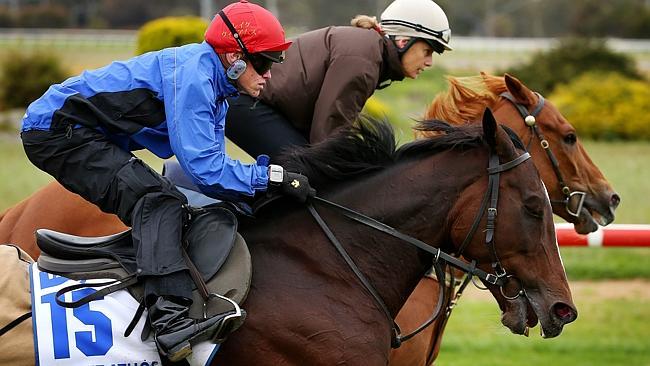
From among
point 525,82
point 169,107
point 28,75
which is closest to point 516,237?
Answer: point 169,107

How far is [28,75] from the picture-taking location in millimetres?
24953

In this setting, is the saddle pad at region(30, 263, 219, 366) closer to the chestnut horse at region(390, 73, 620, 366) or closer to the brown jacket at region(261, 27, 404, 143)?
the brown jacket at region(261, 27, 404, 143)

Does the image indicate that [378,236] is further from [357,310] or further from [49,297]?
[49,297]

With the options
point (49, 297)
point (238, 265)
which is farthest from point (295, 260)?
point (49, 297)

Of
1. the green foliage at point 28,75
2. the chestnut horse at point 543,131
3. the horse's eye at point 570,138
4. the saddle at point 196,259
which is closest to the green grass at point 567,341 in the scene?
the chestnut horse at point 543,131

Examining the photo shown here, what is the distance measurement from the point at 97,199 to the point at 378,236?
1.13m

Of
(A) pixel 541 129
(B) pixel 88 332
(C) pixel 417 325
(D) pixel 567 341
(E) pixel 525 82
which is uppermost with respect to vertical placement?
(B) pixel 88 332

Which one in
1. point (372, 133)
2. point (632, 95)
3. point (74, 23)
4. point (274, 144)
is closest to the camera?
point (372, 133)

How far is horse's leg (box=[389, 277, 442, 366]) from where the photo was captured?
4668 millimetres

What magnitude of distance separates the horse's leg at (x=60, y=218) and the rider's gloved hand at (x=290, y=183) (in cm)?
154

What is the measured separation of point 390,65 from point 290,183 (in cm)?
156

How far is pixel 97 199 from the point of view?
371 centimetres

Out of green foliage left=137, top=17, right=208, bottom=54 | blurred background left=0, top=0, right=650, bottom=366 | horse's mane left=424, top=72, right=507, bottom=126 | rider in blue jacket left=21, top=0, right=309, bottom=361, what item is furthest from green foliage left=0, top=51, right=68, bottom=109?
rider in blue jacket left=21, top=0, right=309, bottom=361

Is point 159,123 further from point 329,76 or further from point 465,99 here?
point 465,99
